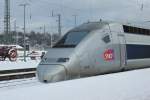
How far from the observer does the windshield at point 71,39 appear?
16.6 m

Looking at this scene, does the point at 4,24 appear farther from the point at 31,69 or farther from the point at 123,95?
the point at 123,95

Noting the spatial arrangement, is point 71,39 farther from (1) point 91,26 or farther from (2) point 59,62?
(2) point 59,62

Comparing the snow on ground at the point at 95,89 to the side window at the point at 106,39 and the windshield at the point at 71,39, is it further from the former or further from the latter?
the windshield at the point at 71,39

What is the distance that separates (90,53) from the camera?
1625 cm

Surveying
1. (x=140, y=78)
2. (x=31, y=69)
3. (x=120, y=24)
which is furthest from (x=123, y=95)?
(x=31, y=69)

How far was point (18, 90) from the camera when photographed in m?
7.62

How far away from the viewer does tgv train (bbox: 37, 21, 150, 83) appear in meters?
15.4

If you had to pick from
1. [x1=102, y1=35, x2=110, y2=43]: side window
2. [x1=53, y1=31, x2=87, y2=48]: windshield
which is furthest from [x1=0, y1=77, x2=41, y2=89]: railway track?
[x1=102, y1=35, x2=110, y2=43]: side window

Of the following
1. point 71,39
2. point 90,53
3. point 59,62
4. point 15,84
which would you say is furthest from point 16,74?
point 59,62

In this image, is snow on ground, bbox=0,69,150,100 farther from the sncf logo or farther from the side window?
the side window

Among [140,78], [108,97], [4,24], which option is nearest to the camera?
[108,97]

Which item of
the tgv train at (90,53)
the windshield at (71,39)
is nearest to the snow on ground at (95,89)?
the tgv train at (90,53)

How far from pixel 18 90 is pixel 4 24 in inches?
3717

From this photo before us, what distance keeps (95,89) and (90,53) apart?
6.05 meters
